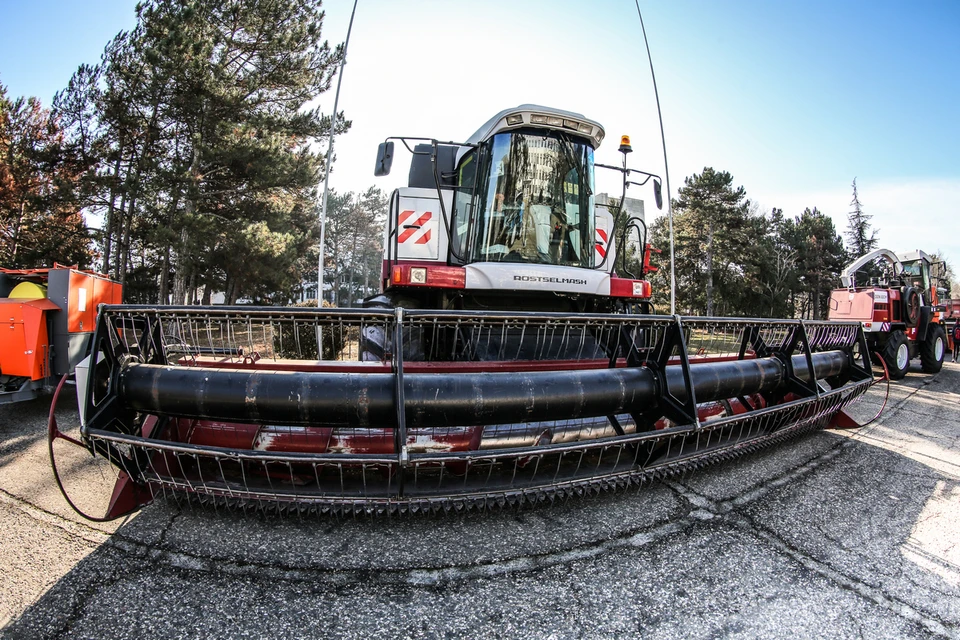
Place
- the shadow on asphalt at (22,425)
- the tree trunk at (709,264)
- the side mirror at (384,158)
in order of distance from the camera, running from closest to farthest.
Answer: the shadow on asphalt at (22,425), the side mirror at (384,158), the tree trunk at (709,264)

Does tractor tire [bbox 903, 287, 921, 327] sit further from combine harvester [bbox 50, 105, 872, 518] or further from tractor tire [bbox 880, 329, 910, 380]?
combine harvester [bbox 50, 105, 872, 518]

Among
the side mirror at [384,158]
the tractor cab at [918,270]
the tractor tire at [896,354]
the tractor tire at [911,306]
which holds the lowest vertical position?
the tractor tire at [896,354]

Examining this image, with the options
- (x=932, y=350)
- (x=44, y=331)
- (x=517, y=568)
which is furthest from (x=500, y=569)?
(x=932, y=350)

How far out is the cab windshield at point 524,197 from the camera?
4.09m

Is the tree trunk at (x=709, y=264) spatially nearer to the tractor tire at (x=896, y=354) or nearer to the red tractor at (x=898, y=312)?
the red tractor at (x=898, y=312)

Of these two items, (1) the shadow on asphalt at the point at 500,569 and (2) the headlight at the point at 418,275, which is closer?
(1) the shadow on asphalt at the point at 500,569

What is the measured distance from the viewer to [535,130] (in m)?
4.07

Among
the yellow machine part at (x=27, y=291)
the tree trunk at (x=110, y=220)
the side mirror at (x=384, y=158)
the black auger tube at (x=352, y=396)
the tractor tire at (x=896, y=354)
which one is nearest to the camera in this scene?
the black auger tube at (x=352, y=396)

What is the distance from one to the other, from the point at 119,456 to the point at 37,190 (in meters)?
18.7

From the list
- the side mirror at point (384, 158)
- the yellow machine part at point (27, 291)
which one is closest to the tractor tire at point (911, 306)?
the side mirror at point (384, 158)

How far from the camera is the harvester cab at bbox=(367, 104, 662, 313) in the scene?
12.7 ft

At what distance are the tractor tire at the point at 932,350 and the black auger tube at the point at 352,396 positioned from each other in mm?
11523

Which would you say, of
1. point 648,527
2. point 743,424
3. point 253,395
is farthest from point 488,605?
point 743,424

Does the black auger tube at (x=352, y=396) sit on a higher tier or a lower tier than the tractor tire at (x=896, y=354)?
higher
